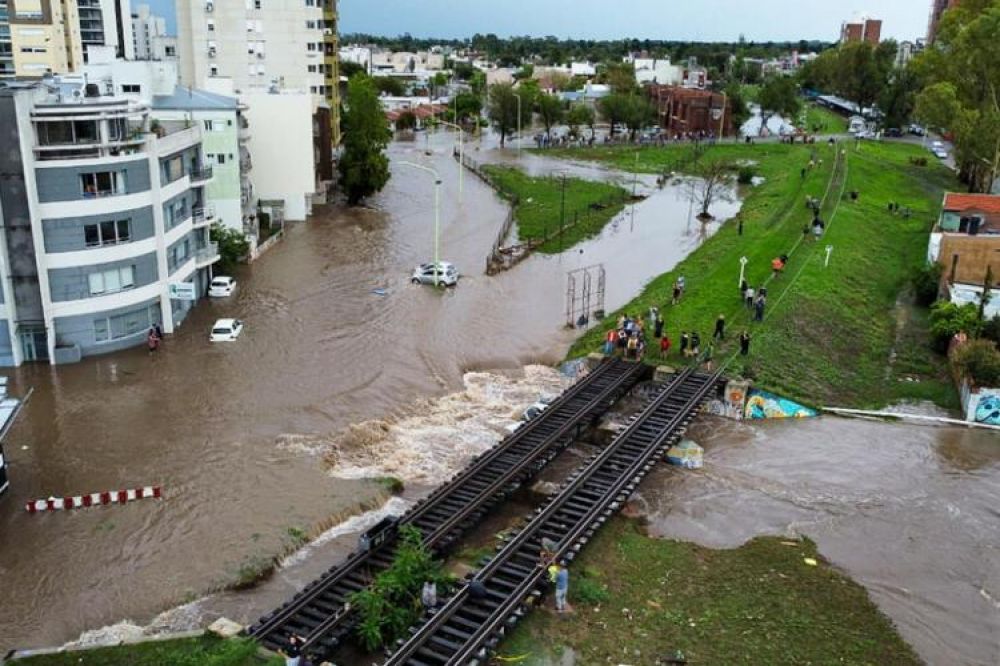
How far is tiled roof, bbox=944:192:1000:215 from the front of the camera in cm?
5112

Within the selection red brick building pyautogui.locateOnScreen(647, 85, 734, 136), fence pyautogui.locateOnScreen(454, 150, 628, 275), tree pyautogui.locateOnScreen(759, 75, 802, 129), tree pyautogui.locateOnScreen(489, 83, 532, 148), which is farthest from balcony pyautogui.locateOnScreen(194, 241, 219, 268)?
tree pyautogui.locateOnScreen(759, 75, 802, 129)

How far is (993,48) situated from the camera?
65062 millimetres

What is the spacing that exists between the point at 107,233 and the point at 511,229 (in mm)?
33648

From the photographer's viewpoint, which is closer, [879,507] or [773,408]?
[879,507]

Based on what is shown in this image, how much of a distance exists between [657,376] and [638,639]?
54.8 feet

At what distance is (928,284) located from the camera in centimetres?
4447

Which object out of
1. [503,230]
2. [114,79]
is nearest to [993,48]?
[503,230]

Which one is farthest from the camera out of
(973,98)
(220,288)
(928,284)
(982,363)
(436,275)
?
Answer: (973,98)

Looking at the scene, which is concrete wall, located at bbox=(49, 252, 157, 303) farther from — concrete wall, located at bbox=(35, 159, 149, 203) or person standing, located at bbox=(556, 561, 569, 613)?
person standing, located at bbox=(556, 561, 569, 613)

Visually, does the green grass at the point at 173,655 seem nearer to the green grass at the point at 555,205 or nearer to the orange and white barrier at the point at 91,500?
the orange and white barrier at the point at 91,500

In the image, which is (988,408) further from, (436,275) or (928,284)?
(436,275)

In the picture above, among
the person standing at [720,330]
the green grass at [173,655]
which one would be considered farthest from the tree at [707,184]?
the green grass at [173,655]

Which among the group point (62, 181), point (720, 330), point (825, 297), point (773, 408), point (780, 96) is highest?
point (780, 96)

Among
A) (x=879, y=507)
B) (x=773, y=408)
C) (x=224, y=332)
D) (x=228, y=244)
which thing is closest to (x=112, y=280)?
(x=224, y=332)
